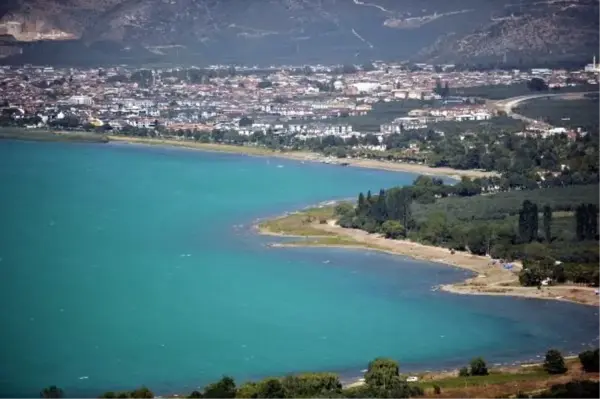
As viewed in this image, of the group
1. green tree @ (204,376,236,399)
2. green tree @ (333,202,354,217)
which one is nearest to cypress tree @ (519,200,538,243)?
green tree @ (333,202,354,217)

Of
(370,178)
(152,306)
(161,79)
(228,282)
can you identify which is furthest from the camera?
(161,79)

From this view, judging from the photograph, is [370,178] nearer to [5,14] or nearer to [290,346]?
[290,346]

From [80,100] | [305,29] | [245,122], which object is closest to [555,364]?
[245,122]

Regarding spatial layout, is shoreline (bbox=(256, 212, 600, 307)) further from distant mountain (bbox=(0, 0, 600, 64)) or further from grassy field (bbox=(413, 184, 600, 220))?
distant mountain (bbox=(0, 0, 600, 64))

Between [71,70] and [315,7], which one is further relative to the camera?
[315,7]

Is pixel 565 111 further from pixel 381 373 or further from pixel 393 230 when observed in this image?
pixel 381 373

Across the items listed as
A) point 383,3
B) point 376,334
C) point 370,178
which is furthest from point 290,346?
point 383,3

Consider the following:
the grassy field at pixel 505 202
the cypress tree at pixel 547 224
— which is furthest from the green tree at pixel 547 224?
the grassy field at pixel 505 202
